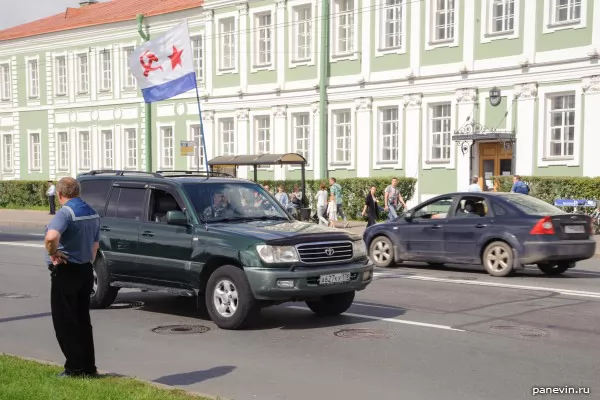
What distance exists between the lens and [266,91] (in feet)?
117

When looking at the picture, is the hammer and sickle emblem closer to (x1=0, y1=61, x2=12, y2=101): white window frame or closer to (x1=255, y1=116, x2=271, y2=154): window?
(x1=255, y1=116, x2=271, y2=154): window

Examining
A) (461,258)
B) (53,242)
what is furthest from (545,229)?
(53,242)

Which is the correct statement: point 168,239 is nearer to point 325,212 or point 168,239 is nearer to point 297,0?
point 325,212

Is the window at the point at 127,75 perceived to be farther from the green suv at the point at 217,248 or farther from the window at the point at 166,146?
the green suv at the point at 217,248

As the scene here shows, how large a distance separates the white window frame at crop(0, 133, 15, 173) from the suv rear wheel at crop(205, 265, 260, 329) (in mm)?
41402

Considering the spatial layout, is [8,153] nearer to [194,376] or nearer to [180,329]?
[180,329]

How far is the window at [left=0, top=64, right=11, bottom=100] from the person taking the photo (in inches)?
1895

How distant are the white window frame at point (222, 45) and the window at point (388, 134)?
327 inches

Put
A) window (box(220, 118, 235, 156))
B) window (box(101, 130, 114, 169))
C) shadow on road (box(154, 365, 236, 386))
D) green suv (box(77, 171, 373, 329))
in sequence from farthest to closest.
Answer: window (box(101, 130, 114, 169))
window (box(220, 118, 235, 156))
green suv (box(77, 171, 373, 329))
shadow on road (box(154, 365, 236, 386))

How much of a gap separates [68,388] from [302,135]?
28752 millimetres

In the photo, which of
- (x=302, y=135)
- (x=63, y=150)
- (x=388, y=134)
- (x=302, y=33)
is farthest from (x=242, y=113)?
(x=63, y=150)

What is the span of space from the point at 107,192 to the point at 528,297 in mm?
6156

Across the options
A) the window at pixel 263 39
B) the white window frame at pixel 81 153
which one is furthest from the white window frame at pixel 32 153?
the window at pixel 263 39

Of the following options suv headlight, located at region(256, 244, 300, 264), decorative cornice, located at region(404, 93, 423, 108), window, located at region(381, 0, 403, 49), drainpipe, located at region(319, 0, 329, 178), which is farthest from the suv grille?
window, located at region(381, 0, 403, 49)
